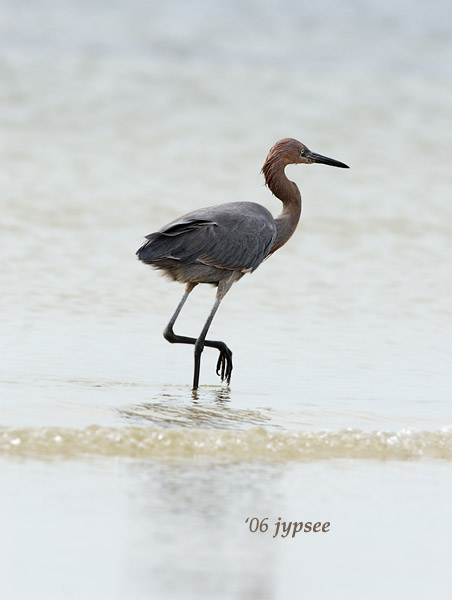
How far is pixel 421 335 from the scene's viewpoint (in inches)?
390

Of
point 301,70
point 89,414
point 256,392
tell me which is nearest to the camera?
point 89,414

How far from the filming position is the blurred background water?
4.95 m

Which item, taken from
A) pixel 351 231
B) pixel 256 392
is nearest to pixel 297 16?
pixel 351 231

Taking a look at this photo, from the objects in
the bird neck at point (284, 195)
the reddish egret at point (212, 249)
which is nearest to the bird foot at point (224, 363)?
the reddish egret at point (212, 249)

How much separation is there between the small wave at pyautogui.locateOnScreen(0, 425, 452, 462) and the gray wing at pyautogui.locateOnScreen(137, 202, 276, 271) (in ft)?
6.31

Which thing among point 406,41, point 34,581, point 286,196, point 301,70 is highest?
point 406,41

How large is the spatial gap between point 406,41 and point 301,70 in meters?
3.72

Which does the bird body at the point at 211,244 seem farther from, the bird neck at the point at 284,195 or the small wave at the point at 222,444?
the small wave at the point at 222,444

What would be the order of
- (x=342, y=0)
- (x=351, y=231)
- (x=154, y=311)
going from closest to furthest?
(x=154, y=311) < (x=351, y=231) < (x=342, y=0)

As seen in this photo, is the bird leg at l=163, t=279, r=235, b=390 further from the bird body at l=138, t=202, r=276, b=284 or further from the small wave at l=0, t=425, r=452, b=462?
the small wave at l=0, t=425, r=452, b=462

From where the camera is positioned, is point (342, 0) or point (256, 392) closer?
point (256, 392)

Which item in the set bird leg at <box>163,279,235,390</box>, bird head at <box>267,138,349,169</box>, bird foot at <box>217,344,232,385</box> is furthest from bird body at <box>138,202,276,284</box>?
bird head at <box>267,138,349,169</box>

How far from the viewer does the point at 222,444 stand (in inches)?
252

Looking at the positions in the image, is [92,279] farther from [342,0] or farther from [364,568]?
[342,0]
